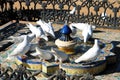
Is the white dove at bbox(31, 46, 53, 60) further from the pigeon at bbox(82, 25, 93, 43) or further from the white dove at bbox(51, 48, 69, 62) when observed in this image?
the pigeon at bbox(82, 25, 93, 43)

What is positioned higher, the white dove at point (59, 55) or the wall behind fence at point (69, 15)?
the wall behind fence at point (69, 15)

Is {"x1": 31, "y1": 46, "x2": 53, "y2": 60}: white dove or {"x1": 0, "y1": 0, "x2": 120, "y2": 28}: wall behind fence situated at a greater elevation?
{"x1": 0, "y1": 0, "x2": 120, "y2": 28}: wall behind fence

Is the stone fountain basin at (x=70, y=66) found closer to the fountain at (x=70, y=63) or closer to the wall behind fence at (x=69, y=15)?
the fountain at (x=70, y=63)

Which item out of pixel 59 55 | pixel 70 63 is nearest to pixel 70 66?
pixel 70 63

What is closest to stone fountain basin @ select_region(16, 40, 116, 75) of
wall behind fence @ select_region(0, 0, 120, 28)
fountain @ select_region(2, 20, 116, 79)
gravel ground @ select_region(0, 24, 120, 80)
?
fountain @ select_region(2, 20, 116, 79)

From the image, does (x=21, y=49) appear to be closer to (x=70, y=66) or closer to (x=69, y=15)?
(x=70, y=66)

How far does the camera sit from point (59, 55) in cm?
647

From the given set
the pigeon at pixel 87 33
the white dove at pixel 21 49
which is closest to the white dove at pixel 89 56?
the white dove at pixel 21 49

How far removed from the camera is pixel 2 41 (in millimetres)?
8375

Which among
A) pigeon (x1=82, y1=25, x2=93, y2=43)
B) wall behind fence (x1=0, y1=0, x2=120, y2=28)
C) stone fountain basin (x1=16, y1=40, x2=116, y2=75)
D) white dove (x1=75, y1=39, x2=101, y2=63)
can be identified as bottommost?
stone fountain basin (x1=16, y1=40, x2=116, y2=75)

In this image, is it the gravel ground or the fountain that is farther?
the gravel ground

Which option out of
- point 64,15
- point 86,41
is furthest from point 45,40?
point 64,15

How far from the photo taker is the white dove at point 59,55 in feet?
21.1

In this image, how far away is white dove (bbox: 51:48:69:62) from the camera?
644cm
